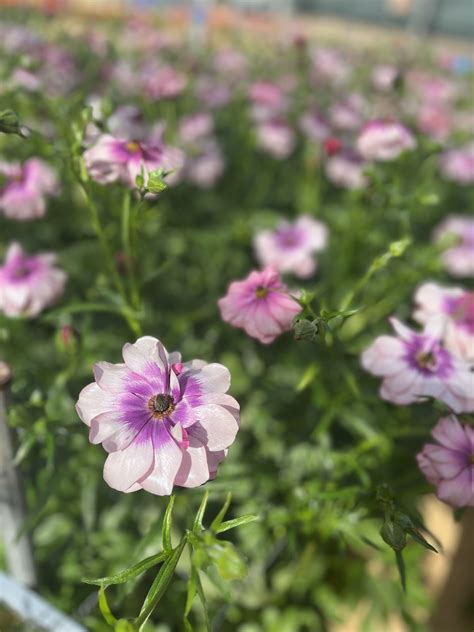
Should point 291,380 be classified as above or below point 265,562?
above

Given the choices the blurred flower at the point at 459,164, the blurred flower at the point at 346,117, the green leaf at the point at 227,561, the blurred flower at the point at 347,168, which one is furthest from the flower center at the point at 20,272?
the blurred flower at the point at 459,164

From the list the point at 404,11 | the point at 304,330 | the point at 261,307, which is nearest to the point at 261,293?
the point at 261,307

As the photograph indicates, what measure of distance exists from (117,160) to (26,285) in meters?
0.34

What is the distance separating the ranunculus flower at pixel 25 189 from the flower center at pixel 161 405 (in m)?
0.60

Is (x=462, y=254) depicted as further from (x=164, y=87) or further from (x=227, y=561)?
(x=227, y=561)

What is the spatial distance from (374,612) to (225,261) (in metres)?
1.01

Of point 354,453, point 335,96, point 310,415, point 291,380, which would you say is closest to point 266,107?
point 335,96

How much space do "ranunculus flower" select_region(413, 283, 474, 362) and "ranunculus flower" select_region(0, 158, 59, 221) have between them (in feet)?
2.31

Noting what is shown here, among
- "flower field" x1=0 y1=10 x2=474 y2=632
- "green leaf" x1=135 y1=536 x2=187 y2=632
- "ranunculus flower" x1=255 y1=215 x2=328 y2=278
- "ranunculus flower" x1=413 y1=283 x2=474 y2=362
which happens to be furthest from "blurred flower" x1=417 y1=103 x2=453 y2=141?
"green leaf" x1=135 y1=536 x2=187 y2=632

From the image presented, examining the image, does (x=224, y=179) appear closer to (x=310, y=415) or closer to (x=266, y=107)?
(x=266, y=107)

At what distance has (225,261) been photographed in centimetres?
169

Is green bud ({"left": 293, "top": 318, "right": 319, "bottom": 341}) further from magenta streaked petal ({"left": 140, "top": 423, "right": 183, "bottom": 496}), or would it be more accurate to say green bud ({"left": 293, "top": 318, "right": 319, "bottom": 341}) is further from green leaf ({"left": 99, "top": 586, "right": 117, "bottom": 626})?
green leaf ({"left": 99, "top": 586, "right": 117, "bottom": 626})

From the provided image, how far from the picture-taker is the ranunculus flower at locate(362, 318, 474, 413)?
72 cm

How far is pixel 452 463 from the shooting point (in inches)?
25.2
